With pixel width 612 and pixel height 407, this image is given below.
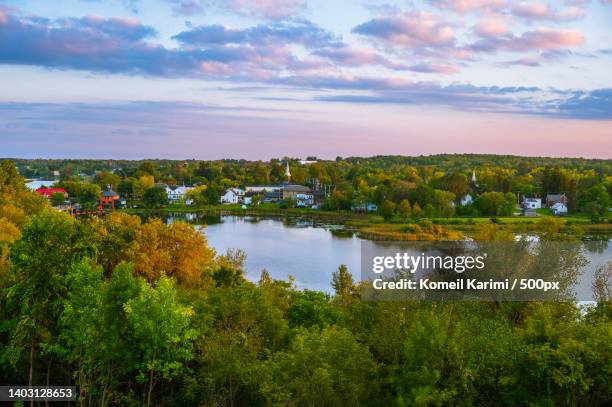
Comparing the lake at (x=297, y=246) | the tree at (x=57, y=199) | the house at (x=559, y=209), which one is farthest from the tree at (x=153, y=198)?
the house at (x=559, y=209)

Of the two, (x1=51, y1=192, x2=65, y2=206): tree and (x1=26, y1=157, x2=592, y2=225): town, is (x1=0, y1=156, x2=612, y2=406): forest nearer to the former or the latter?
(x1=26, y1=157, x2=592, y2=225): town

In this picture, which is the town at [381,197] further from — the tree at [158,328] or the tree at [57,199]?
the tree at [158,328]

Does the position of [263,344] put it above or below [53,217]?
below

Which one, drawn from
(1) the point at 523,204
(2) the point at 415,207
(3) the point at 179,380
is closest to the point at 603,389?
(3) the point at 179,380

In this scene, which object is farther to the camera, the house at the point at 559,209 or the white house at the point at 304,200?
the white house at the point at 304,200

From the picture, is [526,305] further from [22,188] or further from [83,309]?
[22,188]

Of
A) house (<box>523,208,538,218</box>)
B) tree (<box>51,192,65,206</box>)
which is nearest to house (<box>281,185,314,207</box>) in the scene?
tree (<box>51,192,65,206</box>)

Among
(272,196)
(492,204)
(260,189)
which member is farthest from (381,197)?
(260,189)
